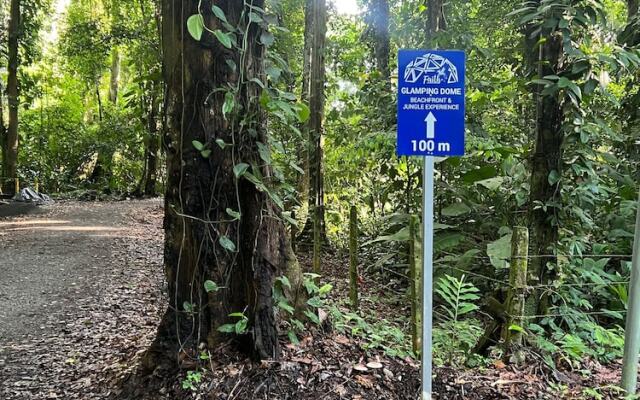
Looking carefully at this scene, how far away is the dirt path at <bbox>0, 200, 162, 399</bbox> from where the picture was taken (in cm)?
367

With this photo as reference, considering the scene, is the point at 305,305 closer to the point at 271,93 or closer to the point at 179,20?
the point at 271,93

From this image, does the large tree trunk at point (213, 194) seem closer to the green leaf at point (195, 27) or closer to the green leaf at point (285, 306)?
the green leaf at point (285, 306)

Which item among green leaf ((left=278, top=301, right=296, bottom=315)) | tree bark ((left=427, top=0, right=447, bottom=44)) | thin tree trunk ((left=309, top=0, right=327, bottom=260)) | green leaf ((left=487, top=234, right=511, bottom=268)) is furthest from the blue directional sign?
thin tree trunk ((left=309, top=0, right=327, bottom=260))

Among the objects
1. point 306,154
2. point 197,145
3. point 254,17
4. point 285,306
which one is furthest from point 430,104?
point 306,154

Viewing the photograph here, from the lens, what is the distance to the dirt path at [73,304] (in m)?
3.67

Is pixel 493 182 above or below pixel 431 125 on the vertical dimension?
below

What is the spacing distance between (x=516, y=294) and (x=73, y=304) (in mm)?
4741

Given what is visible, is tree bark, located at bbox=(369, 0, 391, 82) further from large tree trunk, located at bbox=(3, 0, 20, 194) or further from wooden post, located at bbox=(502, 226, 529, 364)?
large tree trunk, located at bbox=(3, 0, 20, 194)

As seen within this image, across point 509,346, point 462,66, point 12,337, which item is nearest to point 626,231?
point 509,346

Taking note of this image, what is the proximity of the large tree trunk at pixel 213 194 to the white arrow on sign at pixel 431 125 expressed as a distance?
3.49ft

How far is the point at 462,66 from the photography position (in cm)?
255

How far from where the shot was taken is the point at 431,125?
2.56 meters

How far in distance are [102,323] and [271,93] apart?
10.8 feet

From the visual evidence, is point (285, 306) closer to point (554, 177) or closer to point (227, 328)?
point (227, 328)
